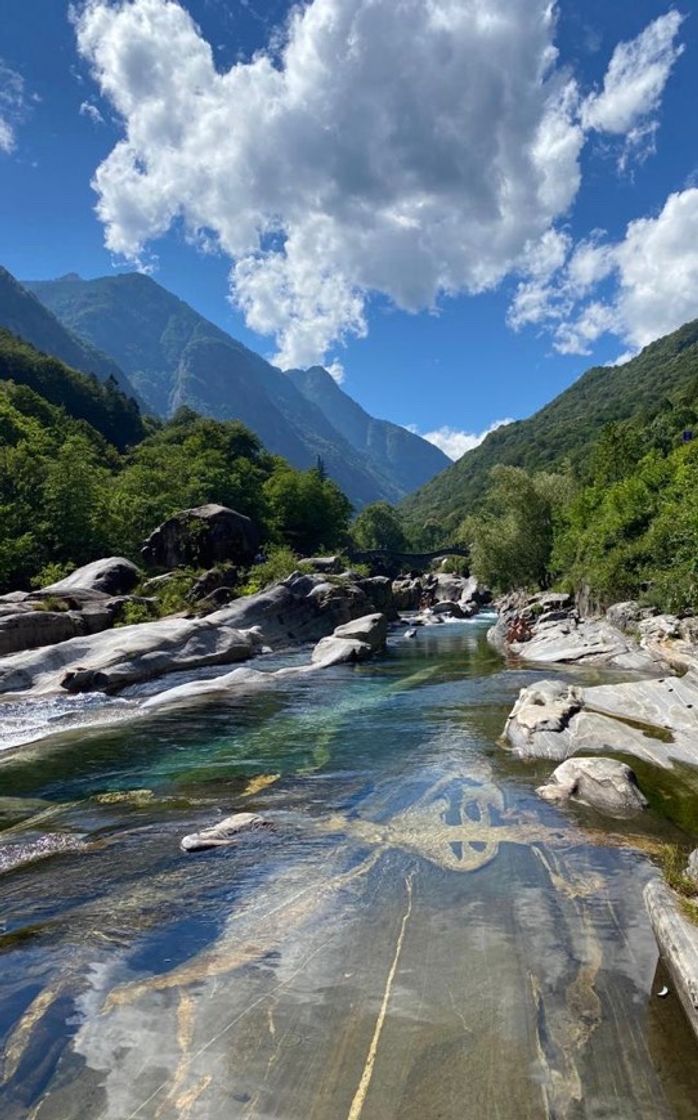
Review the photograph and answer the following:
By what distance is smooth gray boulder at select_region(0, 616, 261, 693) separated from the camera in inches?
1022

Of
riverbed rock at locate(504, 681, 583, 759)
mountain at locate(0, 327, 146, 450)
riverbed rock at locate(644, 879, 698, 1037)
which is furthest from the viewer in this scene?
mountain at locate(0, 327, 146, 450)

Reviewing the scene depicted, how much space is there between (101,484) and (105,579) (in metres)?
34.9

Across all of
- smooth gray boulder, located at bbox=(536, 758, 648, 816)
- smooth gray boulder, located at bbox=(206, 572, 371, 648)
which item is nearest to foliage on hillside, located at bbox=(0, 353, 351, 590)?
smooth gray boulder, located at bbox=(206, 572, 371, 648)

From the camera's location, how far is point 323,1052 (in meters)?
5.89

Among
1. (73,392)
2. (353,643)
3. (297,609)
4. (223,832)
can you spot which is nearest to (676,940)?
(223,832)

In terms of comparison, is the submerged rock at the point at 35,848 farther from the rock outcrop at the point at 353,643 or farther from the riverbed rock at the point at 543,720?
the rock outcrop at the point at 353,643

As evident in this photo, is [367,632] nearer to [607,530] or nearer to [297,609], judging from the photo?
[297,609]

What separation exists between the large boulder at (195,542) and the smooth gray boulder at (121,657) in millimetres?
19069

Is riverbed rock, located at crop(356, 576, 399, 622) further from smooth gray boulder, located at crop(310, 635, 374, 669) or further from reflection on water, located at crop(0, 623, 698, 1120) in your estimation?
reflection on water, located at crop(0, 623, 698, 1120)

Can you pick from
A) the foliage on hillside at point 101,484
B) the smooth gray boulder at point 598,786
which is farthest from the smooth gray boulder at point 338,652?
the foliage on hillside at point 101,484

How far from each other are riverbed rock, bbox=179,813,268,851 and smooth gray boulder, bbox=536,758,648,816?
19.7 feet

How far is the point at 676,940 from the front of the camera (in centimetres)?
678

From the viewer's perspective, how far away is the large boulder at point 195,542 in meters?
53.4

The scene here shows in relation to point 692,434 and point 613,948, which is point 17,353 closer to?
point 692,434
